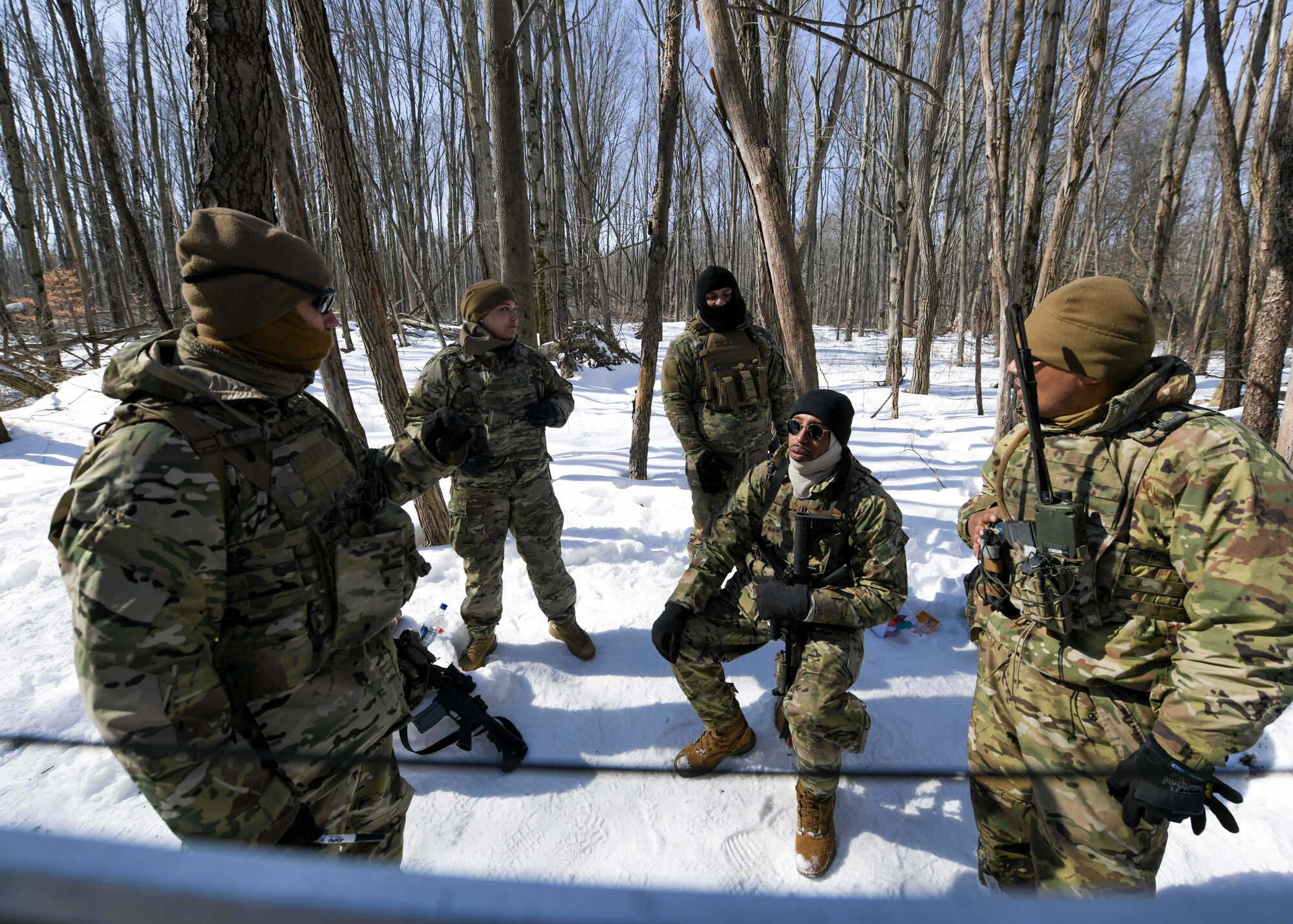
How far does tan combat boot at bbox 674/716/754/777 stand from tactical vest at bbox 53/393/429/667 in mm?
1452

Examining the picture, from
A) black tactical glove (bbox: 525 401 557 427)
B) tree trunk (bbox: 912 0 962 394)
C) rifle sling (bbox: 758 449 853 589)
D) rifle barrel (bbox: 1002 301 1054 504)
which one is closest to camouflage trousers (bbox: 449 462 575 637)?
black tactical glove (bbox: 525 401 557 427)

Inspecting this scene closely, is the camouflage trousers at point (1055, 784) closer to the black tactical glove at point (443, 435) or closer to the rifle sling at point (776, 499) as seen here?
the rifle sling at point (776, 499)

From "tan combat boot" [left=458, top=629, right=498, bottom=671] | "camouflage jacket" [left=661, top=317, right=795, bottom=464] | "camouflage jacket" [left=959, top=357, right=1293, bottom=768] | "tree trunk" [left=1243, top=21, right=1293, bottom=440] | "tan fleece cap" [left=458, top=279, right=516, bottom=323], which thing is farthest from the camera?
"tree trunk" [left=1243, top=21, right=1293, bottom=440]

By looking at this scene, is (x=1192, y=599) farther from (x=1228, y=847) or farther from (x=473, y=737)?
(x=473, y=737)

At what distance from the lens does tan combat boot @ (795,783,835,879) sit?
6.77 ft

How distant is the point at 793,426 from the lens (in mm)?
2398

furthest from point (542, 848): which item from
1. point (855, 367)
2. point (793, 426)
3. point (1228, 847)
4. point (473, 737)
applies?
point (855, 367)

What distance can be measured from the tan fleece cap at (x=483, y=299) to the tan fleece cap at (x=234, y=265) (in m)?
1.49

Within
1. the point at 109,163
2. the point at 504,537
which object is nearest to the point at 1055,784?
the point at 504,537

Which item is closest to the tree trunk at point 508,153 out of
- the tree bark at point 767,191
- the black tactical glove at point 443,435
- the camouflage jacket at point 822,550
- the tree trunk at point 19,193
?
the tree bark at point 767,191

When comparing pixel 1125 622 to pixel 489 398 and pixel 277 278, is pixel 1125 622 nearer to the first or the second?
pixel 277 278

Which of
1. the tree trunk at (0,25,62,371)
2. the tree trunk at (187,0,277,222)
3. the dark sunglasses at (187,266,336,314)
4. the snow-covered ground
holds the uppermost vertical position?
the tree trunk at (0,25,62,371)

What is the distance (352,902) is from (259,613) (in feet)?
4.08

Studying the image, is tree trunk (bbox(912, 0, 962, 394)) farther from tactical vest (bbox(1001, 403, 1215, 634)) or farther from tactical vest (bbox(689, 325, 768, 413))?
tactical vest (bbox(1001, 403, 1215, 634))
